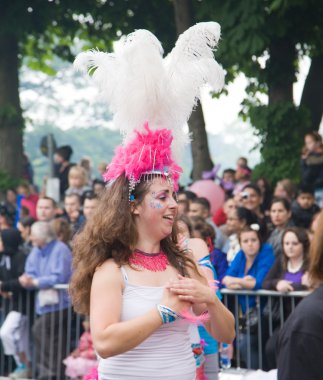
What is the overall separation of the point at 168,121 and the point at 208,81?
0.87ft

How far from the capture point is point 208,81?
4199 mm

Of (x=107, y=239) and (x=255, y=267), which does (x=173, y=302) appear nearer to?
(x=107, y=239)

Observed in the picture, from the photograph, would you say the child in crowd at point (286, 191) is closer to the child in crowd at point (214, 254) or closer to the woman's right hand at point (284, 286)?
the child in crowd at point (214, 254)

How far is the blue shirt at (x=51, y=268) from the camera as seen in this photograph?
8.93 meters

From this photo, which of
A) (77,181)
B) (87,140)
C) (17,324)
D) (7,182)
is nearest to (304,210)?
(17,324)

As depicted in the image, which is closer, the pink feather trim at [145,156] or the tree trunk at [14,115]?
the pink feather trim at [145,156]

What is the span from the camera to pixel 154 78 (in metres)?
4.06

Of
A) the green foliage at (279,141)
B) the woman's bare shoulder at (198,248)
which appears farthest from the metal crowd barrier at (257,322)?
the green foliage at (279,141)

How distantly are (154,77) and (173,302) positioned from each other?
3.29 feet

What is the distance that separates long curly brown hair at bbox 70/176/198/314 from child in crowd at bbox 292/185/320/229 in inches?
219

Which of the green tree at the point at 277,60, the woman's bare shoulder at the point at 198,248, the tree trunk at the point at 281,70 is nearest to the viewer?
the woman's bare shoulder at the point at 198,248

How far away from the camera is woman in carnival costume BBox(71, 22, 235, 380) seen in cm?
379

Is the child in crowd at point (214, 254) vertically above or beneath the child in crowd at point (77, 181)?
beneath

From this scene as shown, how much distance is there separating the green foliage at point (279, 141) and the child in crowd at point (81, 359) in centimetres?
542
